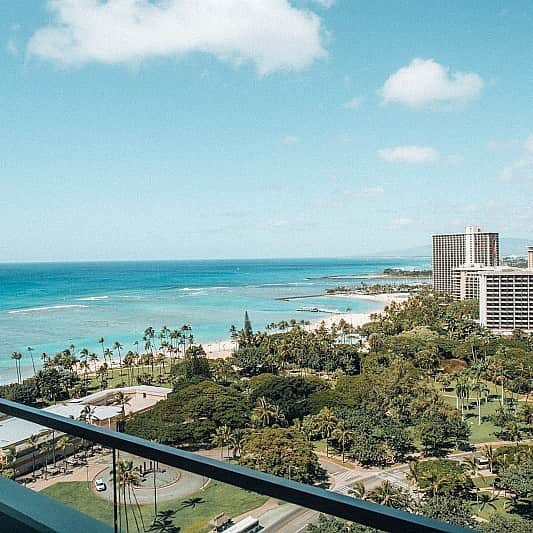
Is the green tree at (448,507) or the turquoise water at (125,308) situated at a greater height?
the turquoise water at (125,308)

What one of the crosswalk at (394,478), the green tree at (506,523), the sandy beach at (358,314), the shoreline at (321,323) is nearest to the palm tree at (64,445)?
the green tree at (506,523)

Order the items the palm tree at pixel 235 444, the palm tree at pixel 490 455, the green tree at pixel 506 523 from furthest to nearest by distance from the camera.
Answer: the palm tree at pixel 235 444
the palm tree at pixel 490 455
the green tree at pixel 506 523

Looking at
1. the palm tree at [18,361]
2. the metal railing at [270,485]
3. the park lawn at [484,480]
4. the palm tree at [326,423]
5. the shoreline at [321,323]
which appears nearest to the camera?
the metal railing at [270,485]

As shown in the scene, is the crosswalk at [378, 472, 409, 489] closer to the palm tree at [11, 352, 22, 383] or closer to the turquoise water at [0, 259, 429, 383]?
the palm tree at [11, 352, 22, 383]

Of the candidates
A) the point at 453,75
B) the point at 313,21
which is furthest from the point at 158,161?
A: the point at 313,21

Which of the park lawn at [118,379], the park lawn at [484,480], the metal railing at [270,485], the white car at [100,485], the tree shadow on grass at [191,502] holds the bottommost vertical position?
the park lawn at [118,379]

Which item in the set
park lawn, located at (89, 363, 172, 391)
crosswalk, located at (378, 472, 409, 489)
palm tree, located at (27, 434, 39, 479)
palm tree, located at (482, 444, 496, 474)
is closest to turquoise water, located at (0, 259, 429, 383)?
park lawn, located at (89, 363, 172, 391)

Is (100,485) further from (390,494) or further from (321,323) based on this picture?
(321,323)

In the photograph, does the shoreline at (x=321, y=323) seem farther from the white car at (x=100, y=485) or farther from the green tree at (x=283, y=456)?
the white car at (x=100, y=485)

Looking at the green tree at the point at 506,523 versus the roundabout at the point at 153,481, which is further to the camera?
the green tree at the point at 506,523
